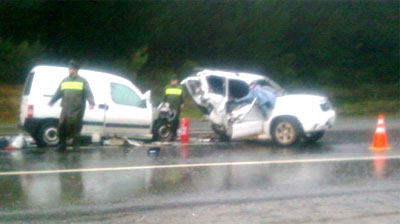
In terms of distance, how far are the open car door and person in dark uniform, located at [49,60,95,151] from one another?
11.5 ft

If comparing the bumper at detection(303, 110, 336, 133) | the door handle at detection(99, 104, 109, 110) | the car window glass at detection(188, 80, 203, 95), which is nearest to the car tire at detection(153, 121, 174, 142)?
the car window glass at detection(188, 80, 203, 95)

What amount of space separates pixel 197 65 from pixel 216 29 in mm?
2157

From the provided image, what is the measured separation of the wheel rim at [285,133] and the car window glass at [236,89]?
4.36ft

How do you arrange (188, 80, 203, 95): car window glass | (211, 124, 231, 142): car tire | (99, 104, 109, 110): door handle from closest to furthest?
(99, 104, 109, 110): door handle < (211, 124, 231, 142): car tire < (188, 80, 203, 95): car window glass

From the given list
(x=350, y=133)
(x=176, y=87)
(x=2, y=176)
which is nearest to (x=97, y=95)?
(x=176, y=87)

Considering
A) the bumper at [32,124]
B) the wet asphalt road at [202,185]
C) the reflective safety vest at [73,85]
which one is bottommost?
the wet asphalt road at [202,185]

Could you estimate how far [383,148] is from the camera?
15938 millimetres

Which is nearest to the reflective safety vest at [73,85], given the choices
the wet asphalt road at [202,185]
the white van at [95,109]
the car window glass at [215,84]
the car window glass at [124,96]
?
the wet asphalt road at [202,185]

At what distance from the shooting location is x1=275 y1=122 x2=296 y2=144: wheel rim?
55.0 feet

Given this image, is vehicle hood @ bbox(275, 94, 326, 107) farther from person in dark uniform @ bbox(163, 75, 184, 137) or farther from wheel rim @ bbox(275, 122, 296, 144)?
person in dark uniform @ bbox(163, 75, 184, 137)

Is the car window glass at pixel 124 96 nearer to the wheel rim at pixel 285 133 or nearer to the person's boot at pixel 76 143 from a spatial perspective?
the person's boot at pixel 76 143

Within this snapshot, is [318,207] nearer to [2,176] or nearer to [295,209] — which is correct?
[295,209]

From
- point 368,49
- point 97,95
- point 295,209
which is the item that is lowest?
point 295,209

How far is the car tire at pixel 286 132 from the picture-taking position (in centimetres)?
1675
